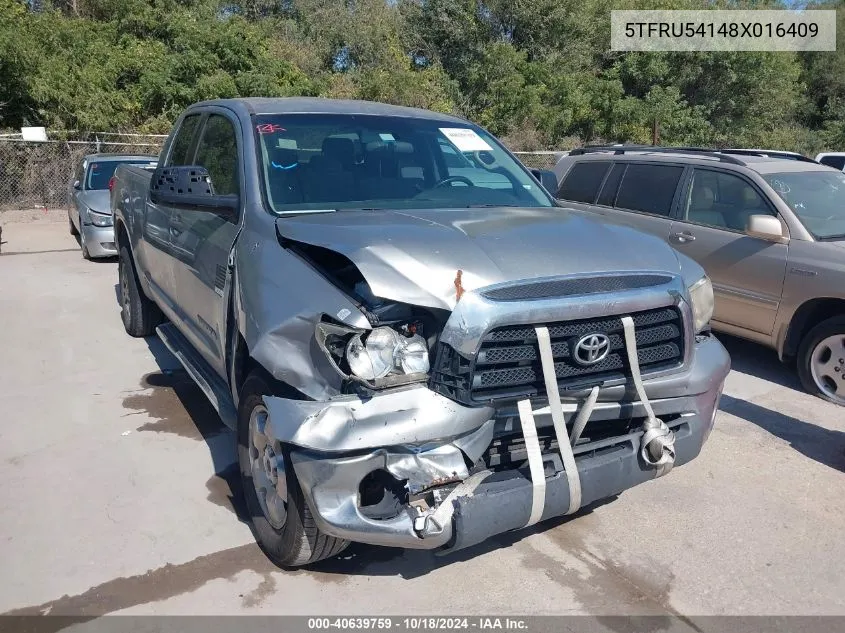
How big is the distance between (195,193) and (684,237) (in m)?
4.69

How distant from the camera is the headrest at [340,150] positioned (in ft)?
13.2

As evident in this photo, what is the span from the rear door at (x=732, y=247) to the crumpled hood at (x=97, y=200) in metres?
8.02

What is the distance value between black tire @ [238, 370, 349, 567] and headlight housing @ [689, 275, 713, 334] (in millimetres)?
1932

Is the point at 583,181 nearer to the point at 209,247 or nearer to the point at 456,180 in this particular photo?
the point at 456,180

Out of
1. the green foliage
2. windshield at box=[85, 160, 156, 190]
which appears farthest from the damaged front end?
the green foliage

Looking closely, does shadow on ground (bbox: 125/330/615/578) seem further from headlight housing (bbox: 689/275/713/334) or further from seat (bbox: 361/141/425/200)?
seat (bbox: 361/141/425/200)

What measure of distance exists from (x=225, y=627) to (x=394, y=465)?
103cm

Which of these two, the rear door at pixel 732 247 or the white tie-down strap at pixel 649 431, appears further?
the rear door at pixel 732 247

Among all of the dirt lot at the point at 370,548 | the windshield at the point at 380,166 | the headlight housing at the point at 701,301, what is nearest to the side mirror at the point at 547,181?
the windshield at the point at 380,166

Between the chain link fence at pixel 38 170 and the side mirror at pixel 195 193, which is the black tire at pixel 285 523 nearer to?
the side mirror at pixel 195 193

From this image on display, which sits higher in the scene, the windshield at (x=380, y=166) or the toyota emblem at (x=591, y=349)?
the windshield at (x=380, y=166)

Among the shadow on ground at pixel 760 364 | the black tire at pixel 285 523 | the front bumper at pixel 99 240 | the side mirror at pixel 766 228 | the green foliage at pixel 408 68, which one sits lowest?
the shadow on ground at pixel 760 364

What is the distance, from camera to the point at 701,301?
350cm

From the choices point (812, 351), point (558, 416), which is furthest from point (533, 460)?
point (812, 351)
